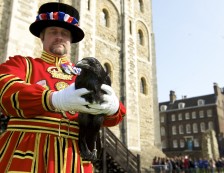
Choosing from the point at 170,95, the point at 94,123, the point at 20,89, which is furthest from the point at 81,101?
the point at 170,95

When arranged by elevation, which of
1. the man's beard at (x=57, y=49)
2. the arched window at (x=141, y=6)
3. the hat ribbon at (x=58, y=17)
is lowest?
the man's beard at (x=57, y=49)

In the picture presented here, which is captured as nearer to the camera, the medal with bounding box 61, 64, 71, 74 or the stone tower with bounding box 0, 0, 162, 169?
the medal with bounding box 61, 64, 71, 74

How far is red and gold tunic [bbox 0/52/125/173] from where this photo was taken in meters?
1.94

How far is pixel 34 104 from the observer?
1.91m

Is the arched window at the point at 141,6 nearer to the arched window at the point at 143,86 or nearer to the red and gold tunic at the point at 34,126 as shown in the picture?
the arched window at the point at 143,86

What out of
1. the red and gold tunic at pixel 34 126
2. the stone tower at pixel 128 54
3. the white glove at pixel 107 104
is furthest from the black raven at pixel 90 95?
the stone tower at pixel 128 54

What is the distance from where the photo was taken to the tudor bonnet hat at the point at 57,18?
8.06 ft

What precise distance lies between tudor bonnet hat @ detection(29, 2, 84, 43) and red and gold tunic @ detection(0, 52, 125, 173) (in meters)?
0.40

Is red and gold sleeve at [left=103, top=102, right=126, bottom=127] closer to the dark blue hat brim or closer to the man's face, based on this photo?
the man's face

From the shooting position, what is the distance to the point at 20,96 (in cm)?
191

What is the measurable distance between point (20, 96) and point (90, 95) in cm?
52

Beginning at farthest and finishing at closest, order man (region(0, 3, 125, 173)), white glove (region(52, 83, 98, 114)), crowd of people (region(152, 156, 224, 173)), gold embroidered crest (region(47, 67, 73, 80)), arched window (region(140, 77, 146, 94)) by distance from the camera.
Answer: arched window (region(140, 77, 146, 94)), crowd of people (region(152, 156, 224, 173)), gold embroidered crest (region(47, 67, 73, 80)), man (region(0, 3, 125, 173)), white glove (region(52, 83, 98, 114))

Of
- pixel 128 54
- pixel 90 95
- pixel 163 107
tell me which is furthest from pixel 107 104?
pixel 163 107

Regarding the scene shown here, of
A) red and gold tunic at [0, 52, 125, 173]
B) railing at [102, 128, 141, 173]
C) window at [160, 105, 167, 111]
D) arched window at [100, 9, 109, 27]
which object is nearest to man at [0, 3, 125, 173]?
red and gold tunic at [0, 52, 125, 173]
